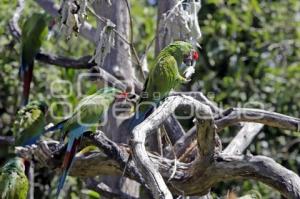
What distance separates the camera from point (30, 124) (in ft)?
10.2

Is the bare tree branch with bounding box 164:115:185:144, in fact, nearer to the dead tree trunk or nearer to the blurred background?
the dead tree trunk

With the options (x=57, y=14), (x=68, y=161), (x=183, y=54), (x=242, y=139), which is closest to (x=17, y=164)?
(x=68, y=161)

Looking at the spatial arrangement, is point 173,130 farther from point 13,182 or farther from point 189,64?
point 13,182

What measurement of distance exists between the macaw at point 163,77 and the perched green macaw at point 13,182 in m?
0.48

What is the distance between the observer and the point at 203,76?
5.21 m

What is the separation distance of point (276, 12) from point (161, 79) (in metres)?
2.86

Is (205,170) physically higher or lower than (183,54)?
lower

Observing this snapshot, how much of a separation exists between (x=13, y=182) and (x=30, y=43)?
1.06m

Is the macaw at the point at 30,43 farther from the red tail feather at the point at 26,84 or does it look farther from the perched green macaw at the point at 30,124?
the perched green macaw at the point at 30,124

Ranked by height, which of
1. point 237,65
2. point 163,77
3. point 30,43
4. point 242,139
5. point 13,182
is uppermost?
point 237,65

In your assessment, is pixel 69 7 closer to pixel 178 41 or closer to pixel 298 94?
pixel 178 41

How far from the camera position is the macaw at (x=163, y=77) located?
9.15 feet

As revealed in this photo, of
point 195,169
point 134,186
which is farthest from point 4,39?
point 195,169

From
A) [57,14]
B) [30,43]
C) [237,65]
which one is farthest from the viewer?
[237,65]
